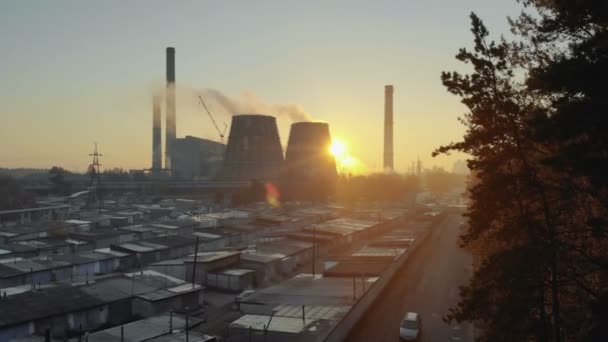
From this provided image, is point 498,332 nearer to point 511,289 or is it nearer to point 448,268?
point 511,289

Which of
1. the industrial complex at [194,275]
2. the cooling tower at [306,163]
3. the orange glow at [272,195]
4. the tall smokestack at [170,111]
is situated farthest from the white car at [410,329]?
the tall smokestack at [170,111]

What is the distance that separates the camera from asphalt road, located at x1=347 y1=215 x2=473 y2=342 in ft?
36.3

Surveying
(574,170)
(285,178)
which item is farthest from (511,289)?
(285,178)

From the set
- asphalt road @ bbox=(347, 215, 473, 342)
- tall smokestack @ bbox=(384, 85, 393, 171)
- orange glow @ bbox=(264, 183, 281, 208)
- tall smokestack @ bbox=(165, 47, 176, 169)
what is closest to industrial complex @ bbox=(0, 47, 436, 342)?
asphalt road @ bbox=(347, 215, 473, 342)

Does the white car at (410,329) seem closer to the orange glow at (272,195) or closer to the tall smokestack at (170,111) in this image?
the orange glow at (272,195)

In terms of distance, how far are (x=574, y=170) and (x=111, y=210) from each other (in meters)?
38.3

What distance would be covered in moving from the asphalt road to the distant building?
51865 millimetres

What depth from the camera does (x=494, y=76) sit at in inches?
223

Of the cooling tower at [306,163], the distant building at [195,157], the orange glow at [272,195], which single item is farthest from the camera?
the distant building at [195,157]

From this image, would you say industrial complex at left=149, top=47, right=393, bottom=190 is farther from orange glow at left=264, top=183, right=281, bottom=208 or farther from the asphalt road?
the asphalt road

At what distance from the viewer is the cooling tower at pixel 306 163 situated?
49.1 metres

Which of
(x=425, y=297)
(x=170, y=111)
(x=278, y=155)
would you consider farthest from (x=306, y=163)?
(x=425, y=297)

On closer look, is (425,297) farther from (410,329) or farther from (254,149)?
(254,149)

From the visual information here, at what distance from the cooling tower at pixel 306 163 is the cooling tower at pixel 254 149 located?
1.31 metres
